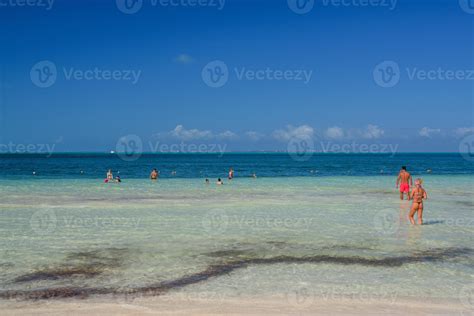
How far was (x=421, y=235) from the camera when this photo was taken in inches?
598

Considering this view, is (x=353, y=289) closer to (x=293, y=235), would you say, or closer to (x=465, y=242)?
(x=293, y=235)

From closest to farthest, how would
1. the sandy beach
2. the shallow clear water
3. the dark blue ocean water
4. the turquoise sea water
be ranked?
the sandy beach, the turquoise sea water, the shallow clear water, the dark blue ocean water

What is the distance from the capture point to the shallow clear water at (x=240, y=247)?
9.52 meters

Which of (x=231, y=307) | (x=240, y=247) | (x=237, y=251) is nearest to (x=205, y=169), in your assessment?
(x=240, y=247)

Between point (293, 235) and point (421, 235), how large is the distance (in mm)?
4650

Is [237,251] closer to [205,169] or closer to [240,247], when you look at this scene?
[240,247]

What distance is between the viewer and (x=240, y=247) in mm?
13172

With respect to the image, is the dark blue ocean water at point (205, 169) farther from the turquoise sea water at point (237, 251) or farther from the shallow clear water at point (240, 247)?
the turquoise sea water at point (237, 251)

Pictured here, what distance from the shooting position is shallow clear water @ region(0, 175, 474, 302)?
31.2 ft

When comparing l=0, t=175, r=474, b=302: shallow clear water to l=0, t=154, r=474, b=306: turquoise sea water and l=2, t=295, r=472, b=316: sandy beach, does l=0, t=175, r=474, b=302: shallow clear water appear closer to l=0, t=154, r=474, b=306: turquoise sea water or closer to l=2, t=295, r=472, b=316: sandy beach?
l=0, t=154, r=474, b=306: turquoise sea water

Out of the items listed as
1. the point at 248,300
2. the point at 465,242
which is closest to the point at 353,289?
the point at 248,300

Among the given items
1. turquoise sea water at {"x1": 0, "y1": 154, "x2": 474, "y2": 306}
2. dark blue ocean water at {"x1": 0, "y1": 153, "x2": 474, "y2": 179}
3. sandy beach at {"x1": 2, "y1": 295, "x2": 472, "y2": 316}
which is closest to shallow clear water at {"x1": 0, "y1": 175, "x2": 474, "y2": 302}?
turquoise sea water at {"x1": 0, "y1": 154, "x2": 474, "y2": 306}

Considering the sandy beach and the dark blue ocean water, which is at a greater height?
the dark blue ocean water

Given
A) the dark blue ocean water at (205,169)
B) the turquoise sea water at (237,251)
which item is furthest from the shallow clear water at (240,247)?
the dark blue ocean water at (205,169)
